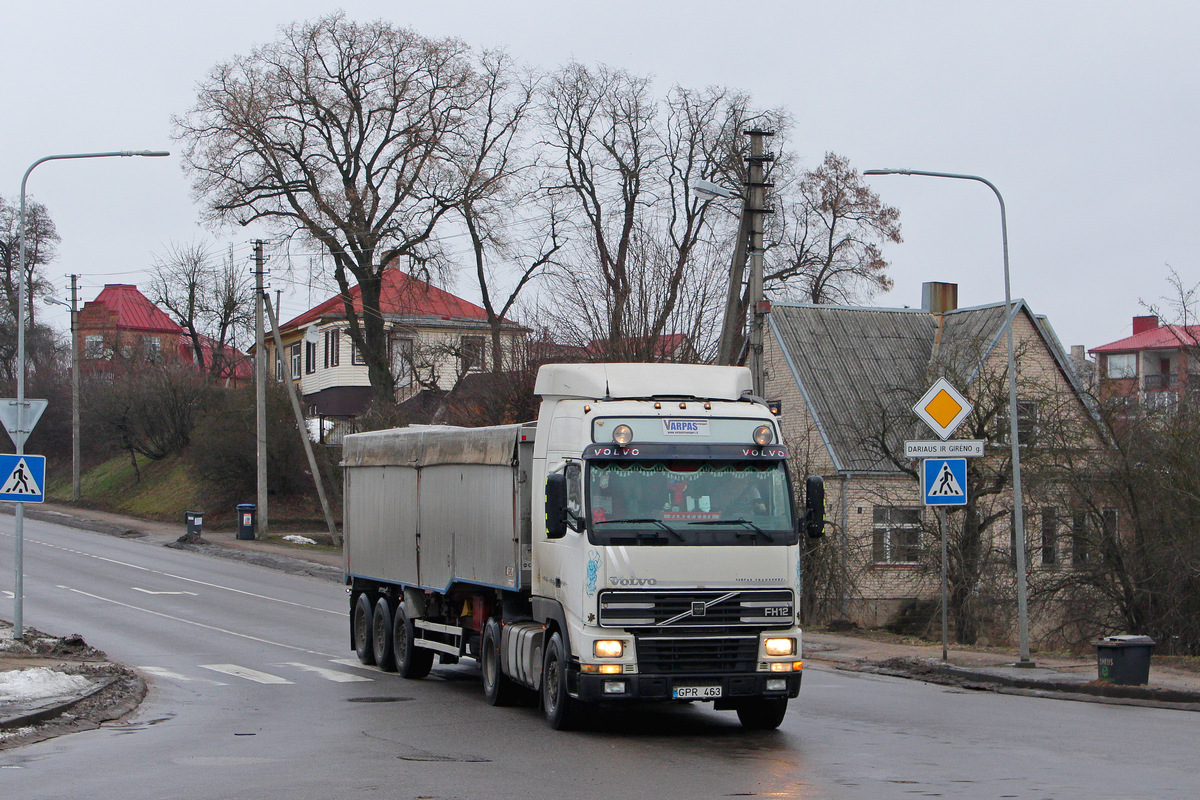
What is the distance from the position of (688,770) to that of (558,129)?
46.0 m

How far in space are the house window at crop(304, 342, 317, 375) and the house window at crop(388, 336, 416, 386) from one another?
12412mm

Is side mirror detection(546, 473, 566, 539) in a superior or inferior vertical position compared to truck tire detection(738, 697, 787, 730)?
superior

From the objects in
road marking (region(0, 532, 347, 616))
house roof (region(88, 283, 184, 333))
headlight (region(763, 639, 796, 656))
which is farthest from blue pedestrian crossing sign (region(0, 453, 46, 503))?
house roof (region(88, 283, 184, 333))

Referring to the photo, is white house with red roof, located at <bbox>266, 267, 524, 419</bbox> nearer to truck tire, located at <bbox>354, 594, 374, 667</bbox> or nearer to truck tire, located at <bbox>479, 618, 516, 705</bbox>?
truck tire, located at <bbox>354, 594, 374, 667</bbox>

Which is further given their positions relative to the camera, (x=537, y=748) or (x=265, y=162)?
(x=265, y=162)

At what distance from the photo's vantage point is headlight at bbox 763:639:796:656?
11.9 m

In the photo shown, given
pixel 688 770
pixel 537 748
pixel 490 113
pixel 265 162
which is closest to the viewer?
pixel 688 770

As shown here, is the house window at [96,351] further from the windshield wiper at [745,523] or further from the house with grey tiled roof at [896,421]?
the windshield wiper at [745,523]

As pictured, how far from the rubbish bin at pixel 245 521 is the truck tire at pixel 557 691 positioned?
117ft

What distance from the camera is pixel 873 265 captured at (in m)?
55.2

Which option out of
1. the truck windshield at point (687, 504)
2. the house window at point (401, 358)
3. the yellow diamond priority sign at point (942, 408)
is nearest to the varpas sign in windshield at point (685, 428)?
the truck windshield at point (687, 504)

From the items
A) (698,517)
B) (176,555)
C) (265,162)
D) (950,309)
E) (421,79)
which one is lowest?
(176,555)

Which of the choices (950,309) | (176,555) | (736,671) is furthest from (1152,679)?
(176,555)

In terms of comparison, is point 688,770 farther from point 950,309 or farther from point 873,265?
point 873,265
